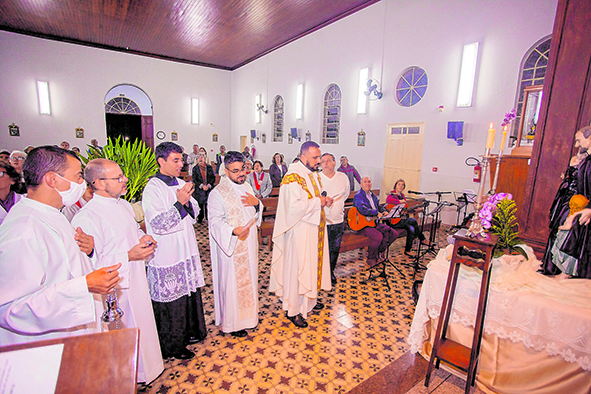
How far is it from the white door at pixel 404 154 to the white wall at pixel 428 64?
185 millimetres

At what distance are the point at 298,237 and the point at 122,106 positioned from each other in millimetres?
16253

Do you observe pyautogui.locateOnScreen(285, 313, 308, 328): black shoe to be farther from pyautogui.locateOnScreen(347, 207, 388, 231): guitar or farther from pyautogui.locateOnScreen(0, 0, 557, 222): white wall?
pyautogui.locateOnScreen(0, 0, 557, 222): white wall

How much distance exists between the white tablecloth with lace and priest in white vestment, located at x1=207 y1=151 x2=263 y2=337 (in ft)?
5.41

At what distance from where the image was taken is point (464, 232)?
2400mm

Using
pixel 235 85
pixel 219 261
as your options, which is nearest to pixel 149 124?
pixel 235 85

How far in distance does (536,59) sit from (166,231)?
8184 millimetres

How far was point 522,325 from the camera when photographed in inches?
90.6

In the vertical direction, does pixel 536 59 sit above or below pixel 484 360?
above

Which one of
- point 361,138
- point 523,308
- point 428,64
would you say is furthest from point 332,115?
point 523,308

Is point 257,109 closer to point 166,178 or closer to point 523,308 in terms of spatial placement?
point 166,178

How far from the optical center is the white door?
8828mm

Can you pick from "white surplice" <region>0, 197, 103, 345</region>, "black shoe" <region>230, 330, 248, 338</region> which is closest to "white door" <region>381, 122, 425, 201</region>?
"black shoe" <region>230, 330, 248, 338</region>

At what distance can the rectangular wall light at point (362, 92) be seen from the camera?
10289 millimetres

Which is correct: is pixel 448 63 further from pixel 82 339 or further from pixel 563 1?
pixel 82 339
